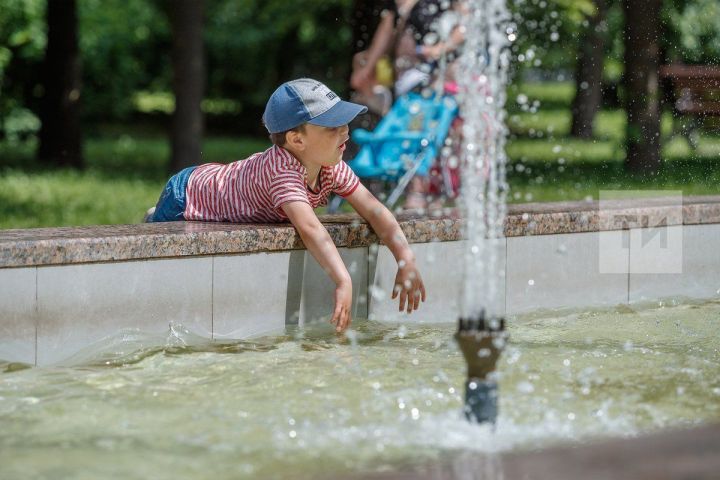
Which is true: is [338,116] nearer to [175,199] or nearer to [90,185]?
[175,199]

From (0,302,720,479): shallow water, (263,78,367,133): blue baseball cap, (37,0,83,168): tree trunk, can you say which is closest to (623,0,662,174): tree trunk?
(37,0,83,168): tree trunk

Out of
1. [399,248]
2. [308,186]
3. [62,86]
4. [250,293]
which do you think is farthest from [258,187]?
[62,86]

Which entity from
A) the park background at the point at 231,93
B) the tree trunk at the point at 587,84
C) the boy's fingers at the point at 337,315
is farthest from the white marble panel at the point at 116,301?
the tree trunk at the point at 587,84

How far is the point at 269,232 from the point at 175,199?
2.24 ft

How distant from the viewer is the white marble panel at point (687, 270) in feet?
19.6

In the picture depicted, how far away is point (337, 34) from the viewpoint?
2466 centimetres

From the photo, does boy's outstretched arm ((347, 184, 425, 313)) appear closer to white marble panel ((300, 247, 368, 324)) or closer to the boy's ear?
white marble panel ((300, 247, 368, 324))

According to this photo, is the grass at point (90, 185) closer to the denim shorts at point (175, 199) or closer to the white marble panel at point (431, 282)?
the denim shorts at point (175, 199)

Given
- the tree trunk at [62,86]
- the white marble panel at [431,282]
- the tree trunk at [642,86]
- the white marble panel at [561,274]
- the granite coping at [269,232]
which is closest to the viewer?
the granite coping at [269,232]

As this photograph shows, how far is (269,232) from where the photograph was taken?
4930mm

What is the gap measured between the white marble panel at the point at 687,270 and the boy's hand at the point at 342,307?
1755mm

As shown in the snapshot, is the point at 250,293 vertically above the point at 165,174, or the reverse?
the point at 165,174

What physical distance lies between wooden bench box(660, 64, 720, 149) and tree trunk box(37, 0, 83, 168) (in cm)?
707

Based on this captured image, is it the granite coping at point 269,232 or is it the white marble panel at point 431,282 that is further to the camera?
the white marble panel at point 431,282
